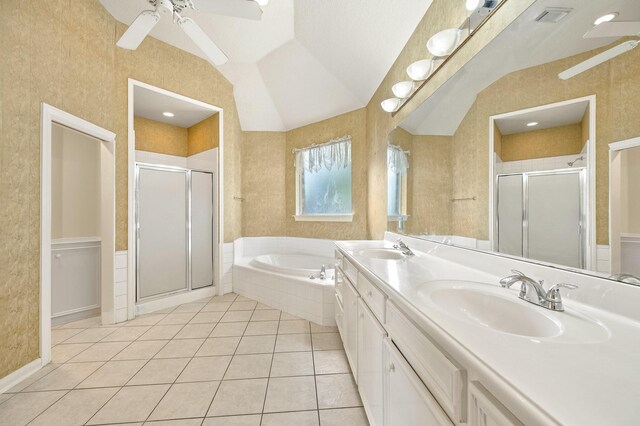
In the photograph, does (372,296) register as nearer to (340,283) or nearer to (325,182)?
(340,283)

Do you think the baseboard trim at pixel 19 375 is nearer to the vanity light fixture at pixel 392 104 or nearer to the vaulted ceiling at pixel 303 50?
the vaulted ceiling at pixel 303 50

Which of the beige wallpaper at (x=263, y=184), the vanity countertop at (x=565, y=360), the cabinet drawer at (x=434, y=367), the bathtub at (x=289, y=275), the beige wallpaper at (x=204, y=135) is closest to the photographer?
the vanity countertop at (x=565, y=360)

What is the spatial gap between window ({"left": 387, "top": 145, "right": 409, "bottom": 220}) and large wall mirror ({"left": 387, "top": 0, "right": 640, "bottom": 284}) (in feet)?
2.04

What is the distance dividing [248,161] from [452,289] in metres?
3.61

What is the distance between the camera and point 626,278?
730 mm

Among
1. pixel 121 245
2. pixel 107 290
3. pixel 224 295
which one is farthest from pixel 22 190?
pixel 224 295

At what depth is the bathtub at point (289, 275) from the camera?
8.38ft

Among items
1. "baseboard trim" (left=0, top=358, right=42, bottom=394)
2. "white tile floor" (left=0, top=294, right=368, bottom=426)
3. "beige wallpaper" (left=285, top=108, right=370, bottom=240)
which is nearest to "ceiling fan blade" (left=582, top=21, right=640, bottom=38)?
"white tile floor" (left=0, top=294, right=368, bottom=426)

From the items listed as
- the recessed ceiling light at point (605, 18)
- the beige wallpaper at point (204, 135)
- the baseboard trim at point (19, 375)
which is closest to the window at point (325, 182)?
the beige wallpaper at point (204, 135)

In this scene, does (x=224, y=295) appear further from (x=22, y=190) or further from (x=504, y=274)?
(x=504, y=274)

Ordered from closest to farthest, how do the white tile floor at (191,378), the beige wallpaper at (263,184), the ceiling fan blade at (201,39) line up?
the white tile floor at (191,378), the ceiling fan blade at (201,39), the beige wallpaper at (263,184)

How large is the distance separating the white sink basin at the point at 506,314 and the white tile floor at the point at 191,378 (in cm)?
92

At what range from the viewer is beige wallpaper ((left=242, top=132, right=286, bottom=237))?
13.1ft

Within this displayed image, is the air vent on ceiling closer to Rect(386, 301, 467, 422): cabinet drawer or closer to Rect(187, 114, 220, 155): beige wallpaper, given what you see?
Rect(386, 301, 467, 422): cabinet drawer
